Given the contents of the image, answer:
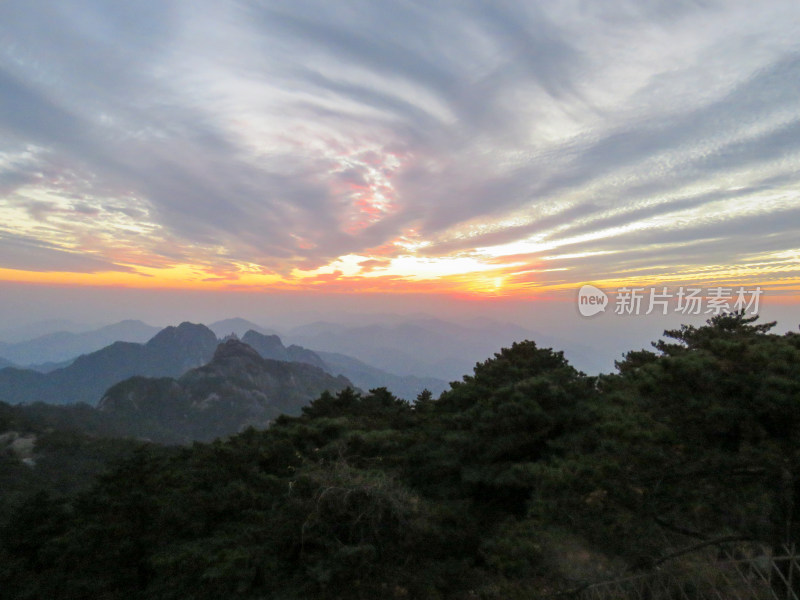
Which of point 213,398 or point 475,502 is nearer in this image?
point 475,502

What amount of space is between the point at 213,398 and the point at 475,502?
12344 cm

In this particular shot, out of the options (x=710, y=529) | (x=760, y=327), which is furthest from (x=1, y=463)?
(x=760, y=327)

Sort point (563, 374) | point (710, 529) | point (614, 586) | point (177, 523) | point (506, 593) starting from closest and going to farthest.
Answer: point (710, 529)
point (614, 586)
point (506, 593)
point (177, 523)
point (563, 374)

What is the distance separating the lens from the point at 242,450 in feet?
36.3

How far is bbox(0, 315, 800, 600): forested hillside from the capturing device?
188 inches

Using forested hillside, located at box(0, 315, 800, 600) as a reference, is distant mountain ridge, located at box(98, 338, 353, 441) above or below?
below

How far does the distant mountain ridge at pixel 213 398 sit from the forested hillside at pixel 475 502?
91.1m

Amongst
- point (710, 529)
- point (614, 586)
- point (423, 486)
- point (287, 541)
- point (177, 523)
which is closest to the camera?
point (710, 529)

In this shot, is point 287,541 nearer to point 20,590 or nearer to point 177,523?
point 177,523

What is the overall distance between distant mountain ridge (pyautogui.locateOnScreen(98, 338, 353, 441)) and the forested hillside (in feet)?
299

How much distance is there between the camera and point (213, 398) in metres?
116

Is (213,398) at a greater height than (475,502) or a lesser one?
lesser

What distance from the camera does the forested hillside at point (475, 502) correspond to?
4781 mm

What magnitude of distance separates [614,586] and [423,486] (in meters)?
4.92
